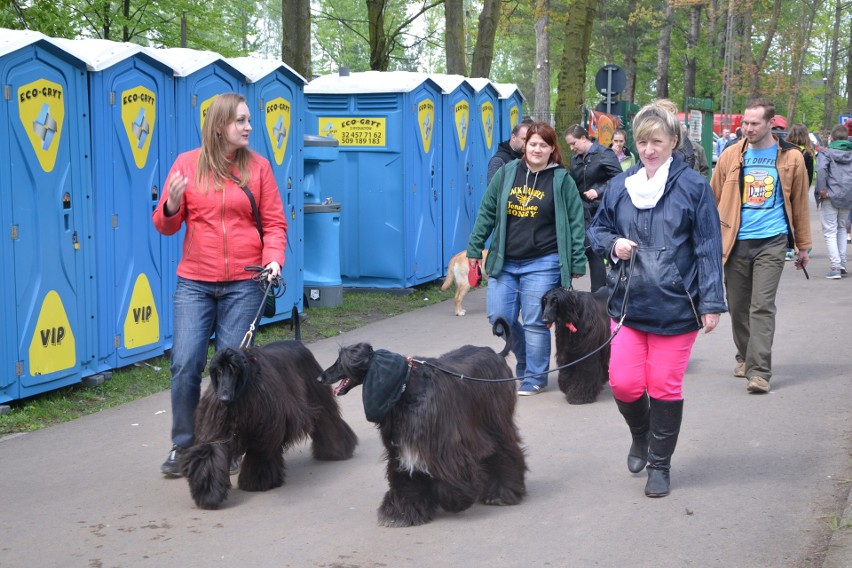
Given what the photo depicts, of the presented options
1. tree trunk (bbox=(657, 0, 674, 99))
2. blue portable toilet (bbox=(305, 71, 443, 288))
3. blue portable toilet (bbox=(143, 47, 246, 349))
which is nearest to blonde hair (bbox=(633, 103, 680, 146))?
blue portable toilet (bbox=(143, 47, 246, 349))

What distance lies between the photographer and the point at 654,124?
17.4 ft

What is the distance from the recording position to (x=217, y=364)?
5.09 metres

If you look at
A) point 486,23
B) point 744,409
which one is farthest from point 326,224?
point 486,23

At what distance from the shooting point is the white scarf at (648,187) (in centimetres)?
531

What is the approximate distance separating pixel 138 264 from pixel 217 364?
384cm

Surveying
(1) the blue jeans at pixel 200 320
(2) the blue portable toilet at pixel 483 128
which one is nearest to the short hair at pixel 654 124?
(1) the blue jeans at pixel 200 320

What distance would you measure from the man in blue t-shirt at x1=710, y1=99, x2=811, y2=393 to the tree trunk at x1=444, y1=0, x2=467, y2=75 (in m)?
13.4

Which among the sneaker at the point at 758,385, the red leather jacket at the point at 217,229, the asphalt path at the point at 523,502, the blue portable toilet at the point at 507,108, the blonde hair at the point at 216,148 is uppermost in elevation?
the blue portable toilet at the point at 507,108

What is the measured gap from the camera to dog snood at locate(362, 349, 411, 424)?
4.70 metres

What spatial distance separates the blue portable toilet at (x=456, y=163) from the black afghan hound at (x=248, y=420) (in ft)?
27.7

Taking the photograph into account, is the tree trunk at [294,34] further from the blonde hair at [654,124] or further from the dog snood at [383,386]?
the dog snood at [383,386]

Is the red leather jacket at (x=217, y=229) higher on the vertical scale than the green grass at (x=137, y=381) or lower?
higher

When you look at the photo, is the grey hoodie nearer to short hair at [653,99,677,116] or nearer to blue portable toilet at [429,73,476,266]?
blue portable toilet at [429,73,476,266]

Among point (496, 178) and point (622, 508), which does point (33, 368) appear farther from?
point (622, 508)
